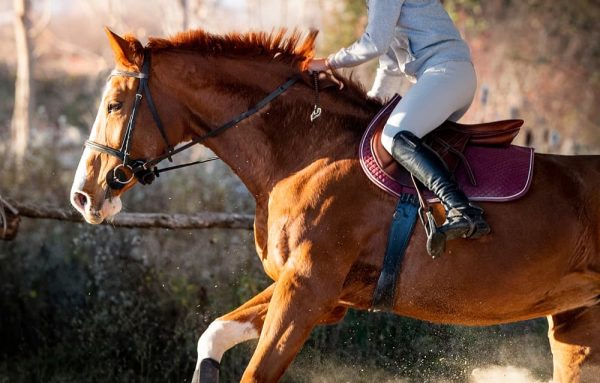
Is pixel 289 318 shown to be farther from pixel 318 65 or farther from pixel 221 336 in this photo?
pixel 318 65

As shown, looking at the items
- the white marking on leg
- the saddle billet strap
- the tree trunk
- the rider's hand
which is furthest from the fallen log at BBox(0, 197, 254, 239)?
the tree trunk

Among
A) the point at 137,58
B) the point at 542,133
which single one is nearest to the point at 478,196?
the point at 137,58

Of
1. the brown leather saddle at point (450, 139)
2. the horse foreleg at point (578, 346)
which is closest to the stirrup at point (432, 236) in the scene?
the brown leather saddle at point (450, 139)

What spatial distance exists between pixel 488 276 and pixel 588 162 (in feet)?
3.04

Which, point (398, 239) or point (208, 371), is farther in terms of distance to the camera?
point (208, 371)

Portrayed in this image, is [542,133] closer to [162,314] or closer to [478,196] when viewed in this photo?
[162,314]

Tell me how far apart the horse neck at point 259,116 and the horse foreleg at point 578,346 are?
1.72 meters

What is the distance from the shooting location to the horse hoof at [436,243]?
474 cm

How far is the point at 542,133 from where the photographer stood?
43.5 feet

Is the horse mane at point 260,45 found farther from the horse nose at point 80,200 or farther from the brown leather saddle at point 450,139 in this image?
the horse nose at point 80,200

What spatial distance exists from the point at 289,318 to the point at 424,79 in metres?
1.47

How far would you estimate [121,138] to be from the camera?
5.04 m

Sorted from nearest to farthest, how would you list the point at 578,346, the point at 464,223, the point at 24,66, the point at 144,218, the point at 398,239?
the point at 464,223 < the point at 398,239 < the point at 578,346 < the point at 144,218 < the point at 24,66

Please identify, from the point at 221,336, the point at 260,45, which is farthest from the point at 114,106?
the point at 221,336
